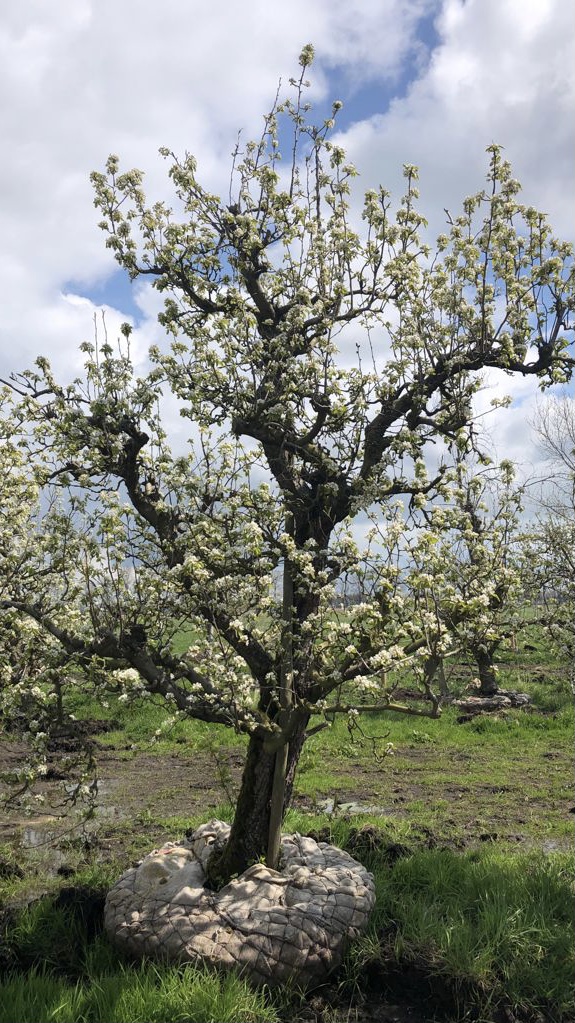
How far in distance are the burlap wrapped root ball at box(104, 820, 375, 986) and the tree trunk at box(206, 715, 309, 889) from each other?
11.8 inches

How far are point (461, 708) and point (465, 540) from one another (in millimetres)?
11954

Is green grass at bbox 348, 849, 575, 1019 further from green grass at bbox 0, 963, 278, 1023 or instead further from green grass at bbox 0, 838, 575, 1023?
green grass at bbox 0, 963, 278, 1023

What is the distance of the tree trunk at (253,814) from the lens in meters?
8.56

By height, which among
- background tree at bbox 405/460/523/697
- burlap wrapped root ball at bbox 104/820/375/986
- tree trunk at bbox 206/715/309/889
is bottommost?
burlap wrapped root ball at bbox 104/820/375/986

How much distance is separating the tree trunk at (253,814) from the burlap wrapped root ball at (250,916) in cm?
30

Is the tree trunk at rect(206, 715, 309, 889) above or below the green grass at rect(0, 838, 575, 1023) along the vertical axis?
above

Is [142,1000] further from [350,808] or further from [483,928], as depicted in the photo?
[350,808]

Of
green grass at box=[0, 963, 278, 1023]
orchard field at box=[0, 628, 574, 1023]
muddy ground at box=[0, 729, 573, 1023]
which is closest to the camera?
green grass at box=[0, 963, 278, 1023]

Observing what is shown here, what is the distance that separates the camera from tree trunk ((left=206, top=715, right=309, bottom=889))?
8562 millimetres

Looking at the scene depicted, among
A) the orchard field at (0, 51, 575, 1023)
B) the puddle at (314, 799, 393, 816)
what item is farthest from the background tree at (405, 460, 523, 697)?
the puddle at (314, 799, 393, 816)

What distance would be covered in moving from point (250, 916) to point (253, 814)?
1.35 m

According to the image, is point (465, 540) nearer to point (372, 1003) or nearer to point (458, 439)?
point (458, 439)

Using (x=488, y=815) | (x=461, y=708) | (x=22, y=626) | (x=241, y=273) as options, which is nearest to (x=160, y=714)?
(x=461, y=708)

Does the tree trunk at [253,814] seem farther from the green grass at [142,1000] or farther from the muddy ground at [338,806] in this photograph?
the green grass at [142,1000]
